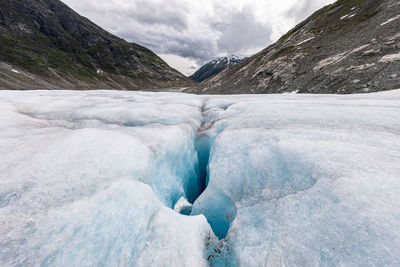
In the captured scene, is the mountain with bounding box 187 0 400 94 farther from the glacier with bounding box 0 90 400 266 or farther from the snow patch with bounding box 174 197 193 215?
the snow patch with bounding box 174 197 193 215

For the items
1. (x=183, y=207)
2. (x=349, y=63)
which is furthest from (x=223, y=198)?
(x=349, y=63)

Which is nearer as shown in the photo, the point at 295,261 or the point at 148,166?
the point at 295,261

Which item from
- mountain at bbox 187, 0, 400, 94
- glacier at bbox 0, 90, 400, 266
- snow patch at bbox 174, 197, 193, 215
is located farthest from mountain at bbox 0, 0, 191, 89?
mountain at bbox 187, 0, 400, 94

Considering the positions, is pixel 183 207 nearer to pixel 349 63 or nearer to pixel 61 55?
pixel 349 63

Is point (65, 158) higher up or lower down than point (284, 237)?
higher up

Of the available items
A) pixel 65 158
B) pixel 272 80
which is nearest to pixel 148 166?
pixel 65 158

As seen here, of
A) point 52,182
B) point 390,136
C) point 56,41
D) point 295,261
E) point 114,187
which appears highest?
point 56,41

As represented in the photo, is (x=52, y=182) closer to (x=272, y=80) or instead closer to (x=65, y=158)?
(x=65, y=158)
